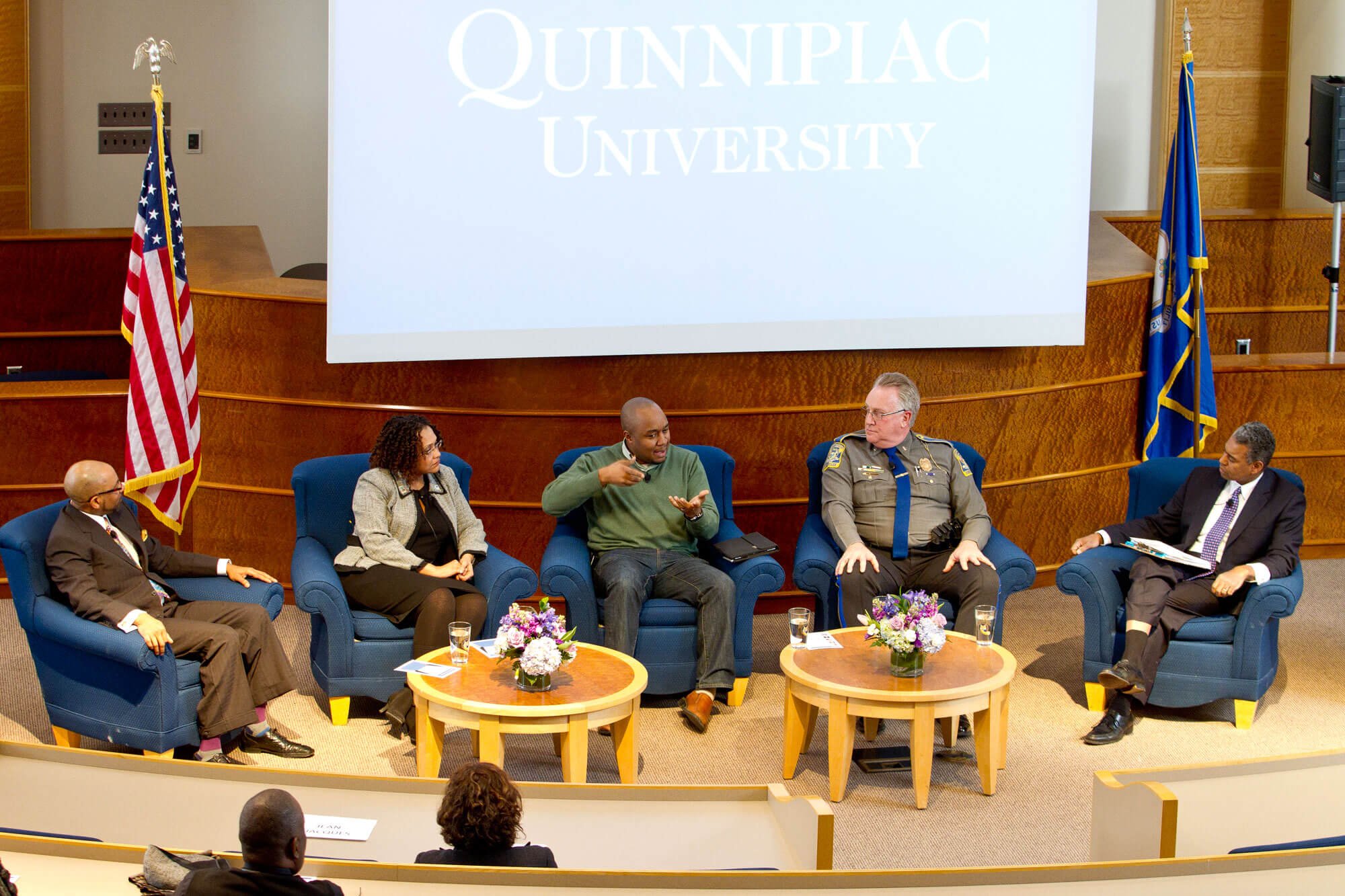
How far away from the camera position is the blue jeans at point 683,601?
522cm

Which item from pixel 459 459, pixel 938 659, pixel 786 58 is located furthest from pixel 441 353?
pixel 938 659

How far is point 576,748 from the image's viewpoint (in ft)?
14.6

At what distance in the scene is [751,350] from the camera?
627 centimetres

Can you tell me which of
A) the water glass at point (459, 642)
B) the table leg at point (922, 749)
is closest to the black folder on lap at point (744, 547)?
the table leg at point (922, 749)

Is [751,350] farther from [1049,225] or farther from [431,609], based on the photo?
[431,609]

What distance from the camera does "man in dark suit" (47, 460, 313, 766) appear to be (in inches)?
184

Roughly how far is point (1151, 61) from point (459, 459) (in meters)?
5.35

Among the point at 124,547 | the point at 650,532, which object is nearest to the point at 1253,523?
the point at 650,532

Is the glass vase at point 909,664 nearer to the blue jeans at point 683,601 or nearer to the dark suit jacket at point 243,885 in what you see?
the blue jeans at point 683,601

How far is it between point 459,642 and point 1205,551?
107 inches

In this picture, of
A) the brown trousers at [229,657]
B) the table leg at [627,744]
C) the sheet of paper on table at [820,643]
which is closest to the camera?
the table leg at [627,744]

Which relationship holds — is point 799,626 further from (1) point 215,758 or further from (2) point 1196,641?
(1) point 215,758

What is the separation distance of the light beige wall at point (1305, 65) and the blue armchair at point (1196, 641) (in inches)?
155

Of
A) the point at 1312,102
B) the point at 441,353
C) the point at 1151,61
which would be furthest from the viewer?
the point at 1151,61
